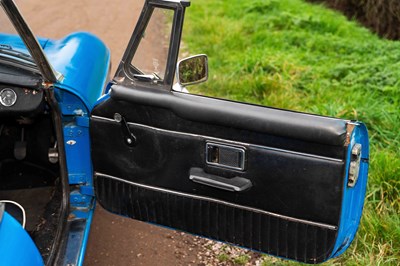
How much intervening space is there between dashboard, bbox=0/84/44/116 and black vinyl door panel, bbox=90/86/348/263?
0.46 meters

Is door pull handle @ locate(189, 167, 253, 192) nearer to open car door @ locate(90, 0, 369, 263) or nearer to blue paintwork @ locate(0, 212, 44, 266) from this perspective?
open car door @ locate(90, 0, 369, 263)

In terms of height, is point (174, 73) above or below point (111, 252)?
above

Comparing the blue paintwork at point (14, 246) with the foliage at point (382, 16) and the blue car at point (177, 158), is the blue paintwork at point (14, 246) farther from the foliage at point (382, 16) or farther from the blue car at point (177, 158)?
the foliage at point (382, 16)

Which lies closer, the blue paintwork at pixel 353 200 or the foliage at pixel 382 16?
the blue paintwork at pixel 353 200

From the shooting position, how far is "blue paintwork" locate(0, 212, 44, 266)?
2.20 meters

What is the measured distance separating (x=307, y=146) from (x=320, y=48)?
4.90m

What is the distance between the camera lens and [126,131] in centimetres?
282

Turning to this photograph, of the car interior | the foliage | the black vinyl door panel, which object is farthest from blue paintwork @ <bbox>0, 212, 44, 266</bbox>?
the foliage

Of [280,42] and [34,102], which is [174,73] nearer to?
[34,102]

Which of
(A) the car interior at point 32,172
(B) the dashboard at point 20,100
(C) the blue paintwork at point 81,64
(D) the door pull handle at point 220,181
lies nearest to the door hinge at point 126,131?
(D) the door pull handle at point 220,181

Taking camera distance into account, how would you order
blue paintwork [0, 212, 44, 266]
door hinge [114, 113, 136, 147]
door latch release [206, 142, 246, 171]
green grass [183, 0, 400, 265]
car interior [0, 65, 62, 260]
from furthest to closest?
green grass [183, 0, 400, 265]
car interior [0, 65, 62, 260]
door hinge [114, 113, 136, 147]
door latch release [206, 142, 246, 171]
blue paintwork [0, 212, 44, 266]

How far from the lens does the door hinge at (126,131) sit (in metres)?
2.81

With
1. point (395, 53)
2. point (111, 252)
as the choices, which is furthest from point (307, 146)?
point (395, 53)

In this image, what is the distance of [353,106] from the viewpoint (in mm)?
5309
